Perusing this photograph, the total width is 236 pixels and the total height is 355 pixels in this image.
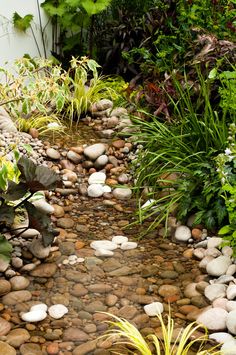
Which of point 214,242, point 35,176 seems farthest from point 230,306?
point 35,176

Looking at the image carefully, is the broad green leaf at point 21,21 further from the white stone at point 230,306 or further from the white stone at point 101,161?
the white stone at point 230,306

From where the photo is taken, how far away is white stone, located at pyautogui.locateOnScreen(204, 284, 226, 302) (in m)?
3.64

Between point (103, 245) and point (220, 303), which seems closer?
point (220, 303)

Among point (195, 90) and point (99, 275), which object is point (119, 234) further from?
→ point (195, 90)

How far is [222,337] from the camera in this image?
10.8 feet

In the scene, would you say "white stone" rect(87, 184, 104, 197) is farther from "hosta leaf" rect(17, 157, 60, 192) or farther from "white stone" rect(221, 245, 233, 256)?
"white stone" rect(221, 245, 233, 256)

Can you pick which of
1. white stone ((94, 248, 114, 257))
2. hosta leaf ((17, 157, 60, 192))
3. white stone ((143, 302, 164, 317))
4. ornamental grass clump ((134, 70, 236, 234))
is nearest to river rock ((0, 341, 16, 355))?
white stone ((143, 302, 164, 317))

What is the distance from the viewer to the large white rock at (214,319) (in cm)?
336

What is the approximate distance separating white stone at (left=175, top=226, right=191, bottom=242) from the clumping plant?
0.26m

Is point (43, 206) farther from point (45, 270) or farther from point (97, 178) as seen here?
point (97, 178)

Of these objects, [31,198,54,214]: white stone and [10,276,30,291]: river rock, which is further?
[31,198,54,214]: white stone

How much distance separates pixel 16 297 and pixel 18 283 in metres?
0.11

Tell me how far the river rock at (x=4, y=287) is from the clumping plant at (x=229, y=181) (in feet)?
4.09

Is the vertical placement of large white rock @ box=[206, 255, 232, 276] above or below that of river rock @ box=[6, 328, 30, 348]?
below
